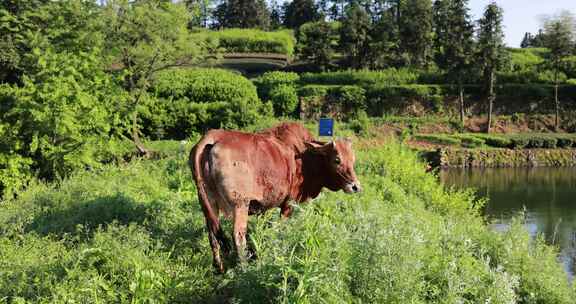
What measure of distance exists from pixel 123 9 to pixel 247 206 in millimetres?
16053

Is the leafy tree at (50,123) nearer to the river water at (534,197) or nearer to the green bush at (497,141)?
the river water at (534,197)

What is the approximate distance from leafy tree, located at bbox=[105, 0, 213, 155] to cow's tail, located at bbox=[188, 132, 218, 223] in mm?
13351

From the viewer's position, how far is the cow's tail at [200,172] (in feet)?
16.3

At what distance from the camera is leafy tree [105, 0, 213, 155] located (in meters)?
18.6

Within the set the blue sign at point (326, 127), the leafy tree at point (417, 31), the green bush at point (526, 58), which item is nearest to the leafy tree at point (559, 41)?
the green bush at point (526, 58)

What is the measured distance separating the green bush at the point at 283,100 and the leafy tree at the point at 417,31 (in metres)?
14.6

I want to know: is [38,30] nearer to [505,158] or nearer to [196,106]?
[196,106]

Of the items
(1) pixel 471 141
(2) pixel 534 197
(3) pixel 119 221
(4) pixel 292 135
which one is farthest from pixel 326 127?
(1) pixel 471 141

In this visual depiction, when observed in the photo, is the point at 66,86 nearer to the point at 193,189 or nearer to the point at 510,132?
the point at 193,189

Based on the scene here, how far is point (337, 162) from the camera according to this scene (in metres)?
5.72

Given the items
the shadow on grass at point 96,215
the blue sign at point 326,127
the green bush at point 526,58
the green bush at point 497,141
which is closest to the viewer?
the shadow on grass at point 96,215

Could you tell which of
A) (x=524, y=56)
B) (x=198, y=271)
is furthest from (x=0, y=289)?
(x=524, y=56)

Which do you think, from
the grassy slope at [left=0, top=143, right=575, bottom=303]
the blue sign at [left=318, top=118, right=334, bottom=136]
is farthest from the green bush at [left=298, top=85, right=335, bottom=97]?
the grassy slope at [left=0, top=143, right=575, bottom=303]

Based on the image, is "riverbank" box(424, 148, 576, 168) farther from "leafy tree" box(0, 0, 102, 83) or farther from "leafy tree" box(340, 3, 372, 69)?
"leafy tree" box(0, 0, 102, 83)
